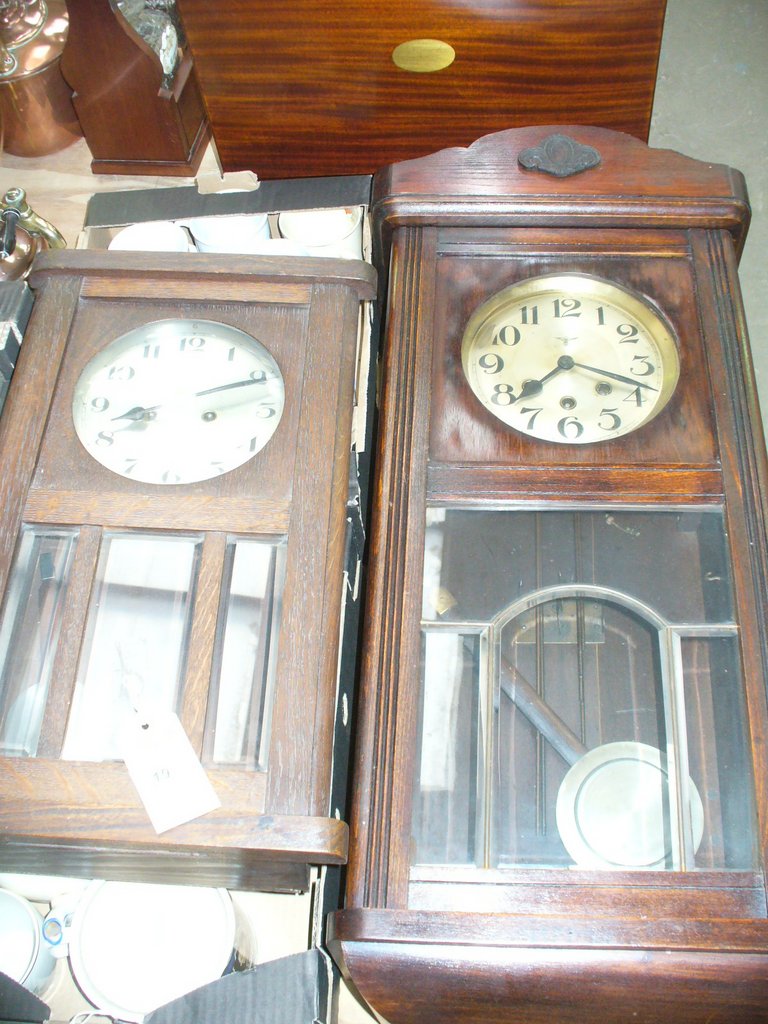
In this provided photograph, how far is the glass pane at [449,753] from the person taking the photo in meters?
1.00

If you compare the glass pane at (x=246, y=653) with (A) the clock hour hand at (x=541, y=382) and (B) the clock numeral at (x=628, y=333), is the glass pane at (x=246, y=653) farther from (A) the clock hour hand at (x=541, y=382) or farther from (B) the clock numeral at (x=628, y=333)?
(B) the clock numeral at (x=628, y=333)

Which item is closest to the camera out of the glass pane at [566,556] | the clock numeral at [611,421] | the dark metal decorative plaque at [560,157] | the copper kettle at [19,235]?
the glass pane at [566,556]

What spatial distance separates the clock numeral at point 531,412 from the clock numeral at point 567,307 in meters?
0.14

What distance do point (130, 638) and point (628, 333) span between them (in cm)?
70

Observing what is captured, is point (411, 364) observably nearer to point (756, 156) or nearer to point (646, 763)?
point (646, 763)

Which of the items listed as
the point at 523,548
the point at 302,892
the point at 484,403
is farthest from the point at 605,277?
the point at 302,892

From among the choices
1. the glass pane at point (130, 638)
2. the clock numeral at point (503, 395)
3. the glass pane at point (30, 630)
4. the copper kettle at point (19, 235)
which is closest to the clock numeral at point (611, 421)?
the clock numeral at point (503, 395)

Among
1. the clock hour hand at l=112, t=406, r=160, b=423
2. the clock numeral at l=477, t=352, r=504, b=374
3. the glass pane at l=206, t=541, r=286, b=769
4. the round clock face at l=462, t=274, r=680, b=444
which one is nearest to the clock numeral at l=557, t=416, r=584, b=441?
the round clock face at l=462, t=274, r=680, b=444

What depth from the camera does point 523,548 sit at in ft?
3.77

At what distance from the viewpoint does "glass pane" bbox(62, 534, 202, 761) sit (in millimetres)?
1037

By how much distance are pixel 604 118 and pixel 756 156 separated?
43 cm

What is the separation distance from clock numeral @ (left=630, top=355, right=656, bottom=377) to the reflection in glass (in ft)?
0.68

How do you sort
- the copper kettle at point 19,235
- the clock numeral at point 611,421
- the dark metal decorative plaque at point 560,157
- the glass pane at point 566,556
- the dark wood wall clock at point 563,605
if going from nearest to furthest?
the dark wood wall clock at point 563,605, the glass pane at point 566,556, the clock numeral at point 611,421, the dark metal decorative plaque at point 560,157, the copper kettle at point 19,235

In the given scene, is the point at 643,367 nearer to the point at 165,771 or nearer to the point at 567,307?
the point at 567,307
